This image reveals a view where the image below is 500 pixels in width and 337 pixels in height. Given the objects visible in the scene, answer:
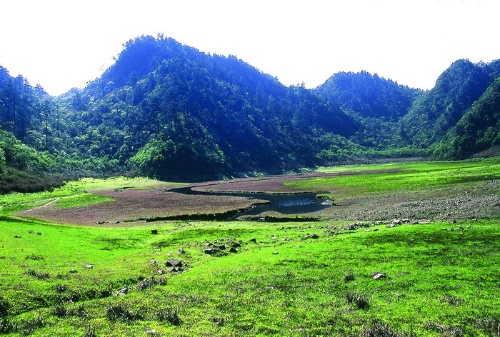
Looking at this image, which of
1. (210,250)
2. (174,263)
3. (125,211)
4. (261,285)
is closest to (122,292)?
(174,263)

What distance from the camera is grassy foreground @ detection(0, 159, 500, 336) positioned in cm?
1877

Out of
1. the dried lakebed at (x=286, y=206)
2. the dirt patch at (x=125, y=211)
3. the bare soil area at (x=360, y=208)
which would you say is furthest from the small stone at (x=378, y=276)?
the dirt patch at (x=125, y=211)

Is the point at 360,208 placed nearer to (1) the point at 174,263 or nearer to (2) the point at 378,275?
(2) the point at 378,275

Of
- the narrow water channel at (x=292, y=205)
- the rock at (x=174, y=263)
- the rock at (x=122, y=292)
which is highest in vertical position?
the rock at (x=122, y=292)

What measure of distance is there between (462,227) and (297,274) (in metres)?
21.6

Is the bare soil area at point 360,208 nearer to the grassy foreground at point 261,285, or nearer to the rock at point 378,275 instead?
the grassy foreground at point 261,285

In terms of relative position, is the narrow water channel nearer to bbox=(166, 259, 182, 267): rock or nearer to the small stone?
bbox=(166, 259, 182, 267): rock

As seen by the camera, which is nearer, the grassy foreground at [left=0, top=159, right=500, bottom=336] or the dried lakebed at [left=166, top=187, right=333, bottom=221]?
the grassy foreground at [left=0, top=159, right=500, bottom=336]

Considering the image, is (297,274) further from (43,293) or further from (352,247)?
(43,293)

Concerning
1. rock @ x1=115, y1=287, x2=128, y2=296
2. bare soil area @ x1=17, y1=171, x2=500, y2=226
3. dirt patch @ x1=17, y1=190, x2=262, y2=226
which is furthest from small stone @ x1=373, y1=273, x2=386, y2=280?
dirt patch @ x1=17, y1=190, x2=262, y2=226

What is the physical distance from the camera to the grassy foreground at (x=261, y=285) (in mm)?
18766

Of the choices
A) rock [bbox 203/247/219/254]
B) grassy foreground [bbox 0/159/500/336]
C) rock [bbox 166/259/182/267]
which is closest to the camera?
grassy foreground [bbox 0/159/500/336]

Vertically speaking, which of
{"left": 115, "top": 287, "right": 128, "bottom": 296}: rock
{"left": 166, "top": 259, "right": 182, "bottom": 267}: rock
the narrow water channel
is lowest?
the narrow water channel

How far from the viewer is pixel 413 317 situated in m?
19.1
